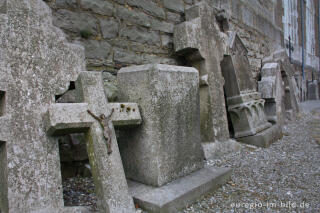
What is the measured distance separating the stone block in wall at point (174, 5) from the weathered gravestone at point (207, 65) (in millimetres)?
184

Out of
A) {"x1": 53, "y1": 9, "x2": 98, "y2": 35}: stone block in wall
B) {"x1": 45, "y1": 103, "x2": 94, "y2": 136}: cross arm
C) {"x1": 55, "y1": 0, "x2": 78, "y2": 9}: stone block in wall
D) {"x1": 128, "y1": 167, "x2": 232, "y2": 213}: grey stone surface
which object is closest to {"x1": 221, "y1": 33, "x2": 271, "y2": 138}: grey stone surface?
{"x1": 128, "y1": 167, "x2": 232, "y2": 213}: grey stone surface

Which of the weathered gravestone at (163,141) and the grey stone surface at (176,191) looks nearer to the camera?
the grey stone surface at (176,191)

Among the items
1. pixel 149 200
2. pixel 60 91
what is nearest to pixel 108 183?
pixel 149 200

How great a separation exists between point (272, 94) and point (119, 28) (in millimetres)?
3027

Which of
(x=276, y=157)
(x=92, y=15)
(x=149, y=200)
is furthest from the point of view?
(x=276, y=157)

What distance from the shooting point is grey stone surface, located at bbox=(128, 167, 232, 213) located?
1.56 m

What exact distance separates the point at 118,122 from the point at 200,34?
187cm

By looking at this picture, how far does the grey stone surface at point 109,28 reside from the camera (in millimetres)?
2500

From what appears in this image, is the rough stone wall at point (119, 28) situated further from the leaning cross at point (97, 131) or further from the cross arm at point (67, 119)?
the cross arm at point (67, 119)

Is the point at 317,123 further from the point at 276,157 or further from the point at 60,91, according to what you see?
the point at 60,91

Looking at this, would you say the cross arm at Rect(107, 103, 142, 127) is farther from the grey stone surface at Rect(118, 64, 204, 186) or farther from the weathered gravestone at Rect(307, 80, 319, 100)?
the weathered gravestone at Rect(307, 80, 319, 100)

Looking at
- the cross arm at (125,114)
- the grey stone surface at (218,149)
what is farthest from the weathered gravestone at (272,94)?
the cross arm at (125,114)

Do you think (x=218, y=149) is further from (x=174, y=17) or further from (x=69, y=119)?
(x=69, y=119)

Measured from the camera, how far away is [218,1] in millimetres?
4328
